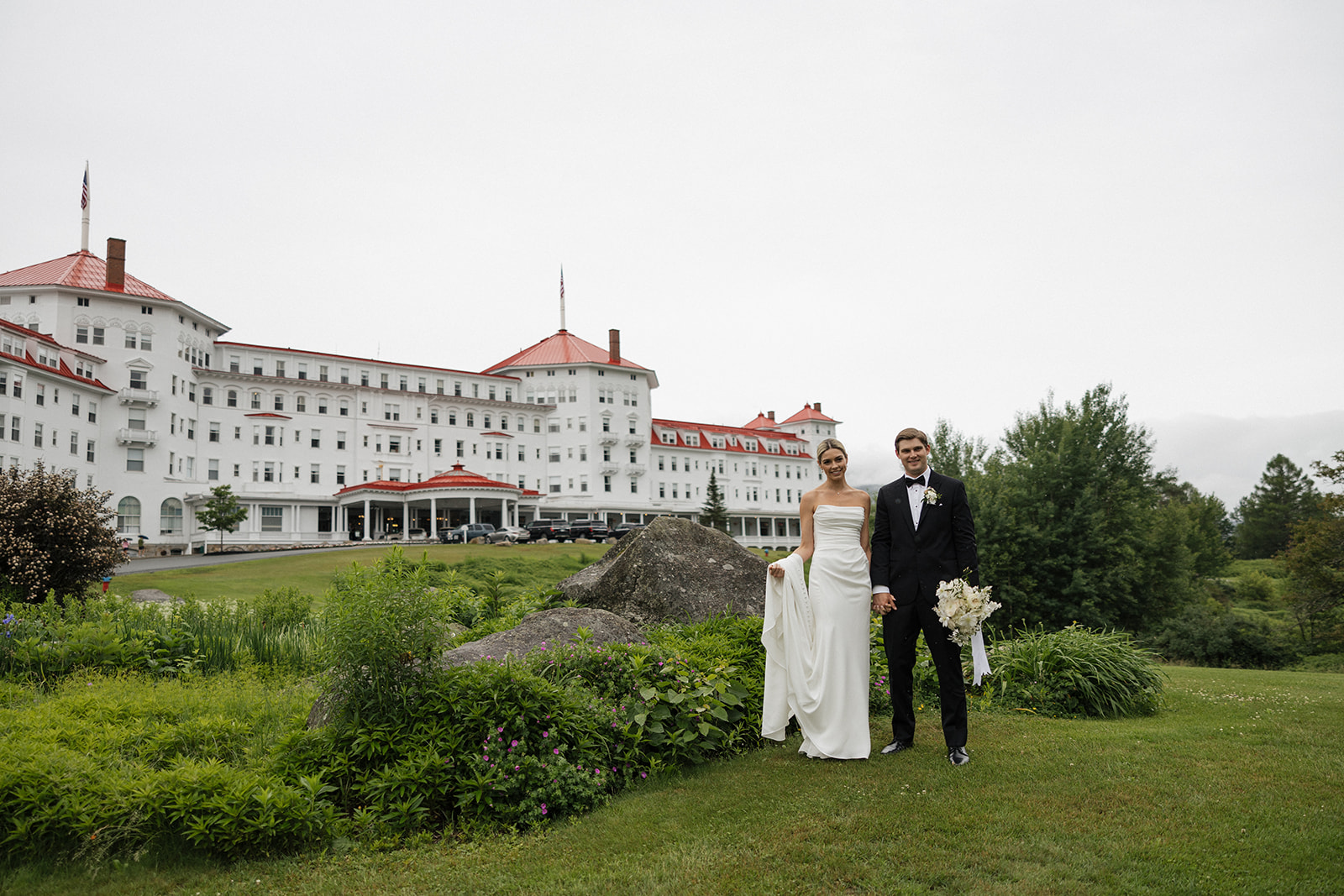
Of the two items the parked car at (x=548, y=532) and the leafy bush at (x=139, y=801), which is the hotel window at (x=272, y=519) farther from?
the leafy bush at (x=139, y=801)

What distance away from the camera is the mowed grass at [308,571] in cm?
2200

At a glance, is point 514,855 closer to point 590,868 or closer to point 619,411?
point 590,868

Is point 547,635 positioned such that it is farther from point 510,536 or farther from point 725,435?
point 725,435

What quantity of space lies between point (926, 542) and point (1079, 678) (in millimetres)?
3416

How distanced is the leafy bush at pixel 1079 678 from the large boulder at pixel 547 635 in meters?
4.26

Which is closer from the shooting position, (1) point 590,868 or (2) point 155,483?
(1) point 590,868

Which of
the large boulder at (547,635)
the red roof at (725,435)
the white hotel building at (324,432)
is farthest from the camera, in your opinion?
the red roof at (725,435)

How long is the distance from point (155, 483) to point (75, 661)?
168 ft

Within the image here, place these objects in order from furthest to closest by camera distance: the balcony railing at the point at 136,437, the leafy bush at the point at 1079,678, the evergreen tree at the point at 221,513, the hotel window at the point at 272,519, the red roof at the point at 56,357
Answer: the hotel window at the point at 272,519
the balcony railing at the point at 136,437
the evergreen tree at the point at 221,513
the red roof at the point at 56,357
the leafy bush at the point at 1079,678

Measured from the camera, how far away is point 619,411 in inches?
2857

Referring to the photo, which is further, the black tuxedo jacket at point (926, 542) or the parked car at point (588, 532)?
the parked car at point (588, 532)

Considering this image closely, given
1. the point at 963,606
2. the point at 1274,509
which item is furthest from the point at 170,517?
the point at 1274,509

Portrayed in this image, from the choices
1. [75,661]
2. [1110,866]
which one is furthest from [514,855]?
[75,661]

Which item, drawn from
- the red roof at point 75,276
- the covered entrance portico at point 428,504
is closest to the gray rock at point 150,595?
the covered entrance portico at point 428,504
